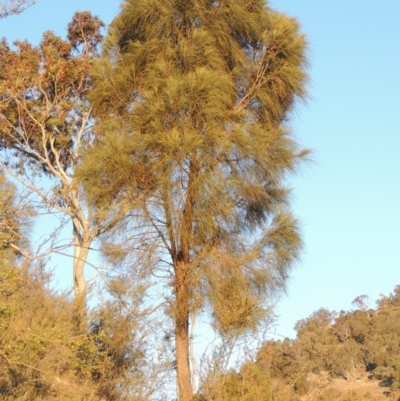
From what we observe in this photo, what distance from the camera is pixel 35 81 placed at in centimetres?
1095

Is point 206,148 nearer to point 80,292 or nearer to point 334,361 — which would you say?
point 80,292

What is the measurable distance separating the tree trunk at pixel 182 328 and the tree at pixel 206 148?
0.01m

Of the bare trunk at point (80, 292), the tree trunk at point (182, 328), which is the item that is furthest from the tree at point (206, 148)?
the bare trunk at point (80, 292)

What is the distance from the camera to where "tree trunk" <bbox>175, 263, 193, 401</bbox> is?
26.0ft

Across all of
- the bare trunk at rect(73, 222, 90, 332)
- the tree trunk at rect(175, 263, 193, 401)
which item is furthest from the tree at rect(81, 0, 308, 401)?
the bare trunk at rect(73, 222, 90, 332)

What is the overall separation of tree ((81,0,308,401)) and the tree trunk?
0.04 ft

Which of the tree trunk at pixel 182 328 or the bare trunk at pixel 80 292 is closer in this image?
the tree trunk at pixel 182 328

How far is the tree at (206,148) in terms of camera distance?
26.8ft

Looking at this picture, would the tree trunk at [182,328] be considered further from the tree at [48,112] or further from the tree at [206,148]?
the tree at [48,112]

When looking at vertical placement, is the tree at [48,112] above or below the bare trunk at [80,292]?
above

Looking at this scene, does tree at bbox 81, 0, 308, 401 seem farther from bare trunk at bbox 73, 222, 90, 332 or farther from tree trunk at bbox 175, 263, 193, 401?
bare trunk at bbox 73, 222, 90, 332

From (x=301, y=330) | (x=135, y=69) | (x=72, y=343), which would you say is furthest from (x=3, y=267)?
(x=301, y=330)

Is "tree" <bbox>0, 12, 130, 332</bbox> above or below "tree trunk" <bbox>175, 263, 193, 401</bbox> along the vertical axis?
above

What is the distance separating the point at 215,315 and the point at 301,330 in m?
25.5
